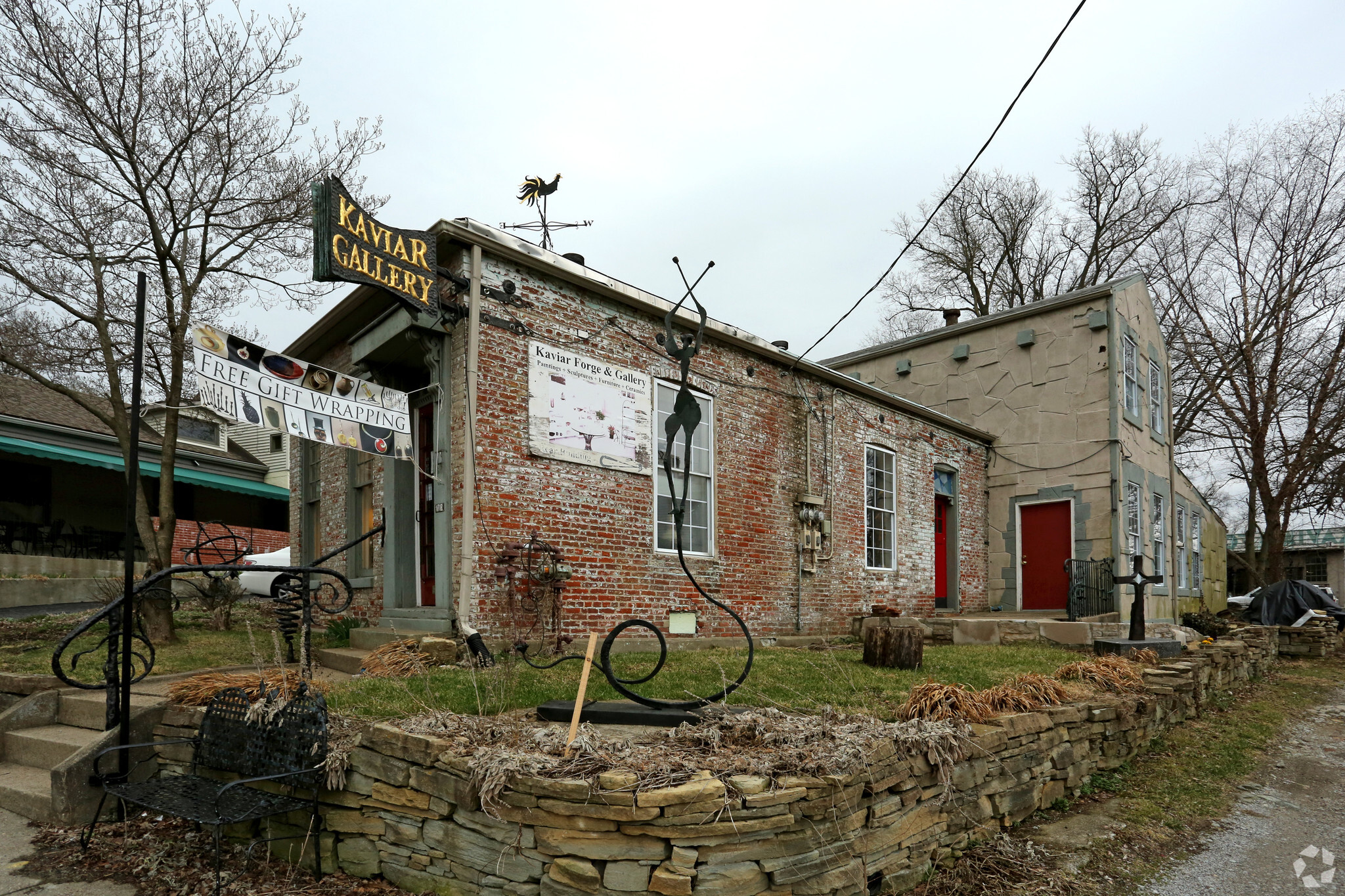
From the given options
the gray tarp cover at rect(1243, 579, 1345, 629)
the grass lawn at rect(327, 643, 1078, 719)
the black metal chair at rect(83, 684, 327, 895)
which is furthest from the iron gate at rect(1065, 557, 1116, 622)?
the black metal chair at rect(83, 684, 327, 895)

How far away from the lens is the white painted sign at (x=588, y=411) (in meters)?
7.98

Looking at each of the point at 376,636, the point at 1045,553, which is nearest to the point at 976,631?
the point at 1045,553

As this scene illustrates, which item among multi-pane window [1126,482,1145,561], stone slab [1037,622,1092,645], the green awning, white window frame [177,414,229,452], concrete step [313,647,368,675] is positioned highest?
white window frame [177,414,229,452]

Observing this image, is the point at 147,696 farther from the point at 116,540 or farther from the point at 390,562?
the point at 116,540

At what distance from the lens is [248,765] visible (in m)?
4.37

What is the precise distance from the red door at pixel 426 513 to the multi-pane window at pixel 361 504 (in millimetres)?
981

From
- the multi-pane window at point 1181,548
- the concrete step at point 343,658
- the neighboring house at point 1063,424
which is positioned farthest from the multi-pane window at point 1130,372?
the concrete step at point 343,658

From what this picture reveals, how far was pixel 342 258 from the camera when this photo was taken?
6.57 metres

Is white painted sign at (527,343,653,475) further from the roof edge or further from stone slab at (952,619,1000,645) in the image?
the roof edge

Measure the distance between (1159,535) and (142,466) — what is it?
768 inches

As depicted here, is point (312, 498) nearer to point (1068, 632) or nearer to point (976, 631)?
point (976, 631)

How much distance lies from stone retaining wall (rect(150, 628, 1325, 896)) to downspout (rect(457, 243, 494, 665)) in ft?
8.33

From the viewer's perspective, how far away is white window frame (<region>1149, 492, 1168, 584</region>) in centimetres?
1562

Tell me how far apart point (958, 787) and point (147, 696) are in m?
5.01
